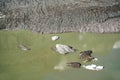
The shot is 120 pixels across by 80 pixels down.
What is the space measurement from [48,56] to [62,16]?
5.18 ft

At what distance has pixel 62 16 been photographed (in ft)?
27.2

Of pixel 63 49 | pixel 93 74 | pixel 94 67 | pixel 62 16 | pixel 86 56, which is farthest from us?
pixel 62 16

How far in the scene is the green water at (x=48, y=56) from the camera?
6.43 m

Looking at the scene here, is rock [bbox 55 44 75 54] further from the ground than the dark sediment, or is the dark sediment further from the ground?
the dark sediment

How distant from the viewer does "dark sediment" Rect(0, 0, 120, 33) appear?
8078 millimetres

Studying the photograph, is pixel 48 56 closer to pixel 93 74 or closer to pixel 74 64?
pixel 74 64

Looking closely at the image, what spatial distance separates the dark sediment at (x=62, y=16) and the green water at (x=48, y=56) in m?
0.22

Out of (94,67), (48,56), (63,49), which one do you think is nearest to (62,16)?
(63,49)

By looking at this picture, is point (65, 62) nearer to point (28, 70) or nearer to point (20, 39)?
point (28, 70)

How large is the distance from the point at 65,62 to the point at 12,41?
1.56 metres

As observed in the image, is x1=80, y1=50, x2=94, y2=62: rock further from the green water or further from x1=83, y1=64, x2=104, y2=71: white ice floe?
x1=83, y1=64, x2=104, y2=71: white ice floe

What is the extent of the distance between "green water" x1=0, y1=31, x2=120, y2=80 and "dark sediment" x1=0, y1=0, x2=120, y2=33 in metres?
0.22

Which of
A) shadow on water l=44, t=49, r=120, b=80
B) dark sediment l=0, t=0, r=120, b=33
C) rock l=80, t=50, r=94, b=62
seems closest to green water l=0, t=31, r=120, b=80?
shadow on water l=44, t=49, r=120, b=80

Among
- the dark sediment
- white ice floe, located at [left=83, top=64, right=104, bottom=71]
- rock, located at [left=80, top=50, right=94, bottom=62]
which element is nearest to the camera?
white ice floe, located at [left=83, top=64, right=104, bottom=71]
